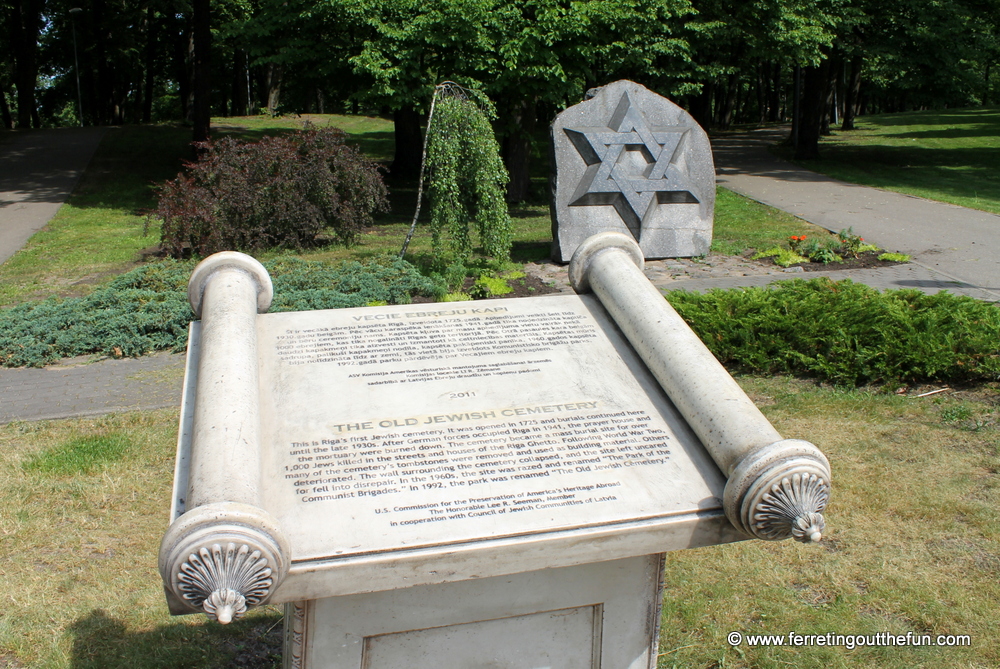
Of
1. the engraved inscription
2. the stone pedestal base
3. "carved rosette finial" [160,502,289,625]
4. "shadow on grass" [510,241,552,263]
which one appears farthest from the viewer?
"shadow on grass" [510,241,552,263]

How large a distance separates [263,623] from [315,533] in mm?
1844

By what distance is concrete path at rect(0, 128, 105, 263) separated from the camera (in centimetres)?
1355

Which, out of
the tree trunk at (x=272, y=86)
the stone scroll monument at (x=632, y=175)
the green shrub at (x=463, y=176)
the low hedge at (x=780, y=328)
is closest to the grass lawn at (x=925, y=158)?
the stone scroll monument at (x=632, y=175)

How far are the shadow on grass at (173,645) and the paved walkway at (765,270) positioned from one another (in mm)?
2621

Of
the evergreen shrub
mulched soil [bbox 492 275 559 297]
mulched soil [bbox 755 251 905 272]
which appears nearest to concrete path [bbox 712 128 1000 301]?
mulched soil [bbox 755 251 905 272]

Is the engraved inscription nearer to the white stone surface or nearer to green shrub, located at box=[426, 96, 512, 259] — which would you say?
the white stone surface

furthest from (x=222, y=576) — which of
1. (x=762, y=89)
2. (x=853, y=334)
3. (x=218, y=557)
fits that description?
(x=762, y=89)

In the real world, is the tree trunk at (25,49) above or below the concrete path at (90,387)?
above

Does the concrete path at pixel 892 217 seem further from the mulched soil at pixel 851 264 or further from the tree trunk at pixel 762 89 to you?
the tree trunk at pixel 762 89

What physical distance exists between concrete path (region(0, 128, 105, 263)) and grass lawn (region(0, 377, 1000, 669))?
26.0 feet

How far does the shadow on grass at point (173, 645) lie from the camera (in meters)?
3.44

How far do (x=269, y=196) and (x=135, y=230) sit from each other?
3552 mm

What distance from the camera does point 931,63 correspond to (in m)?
17.4

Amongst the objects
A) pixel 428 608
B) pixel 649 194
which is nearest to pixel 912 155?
pixel 649 194
